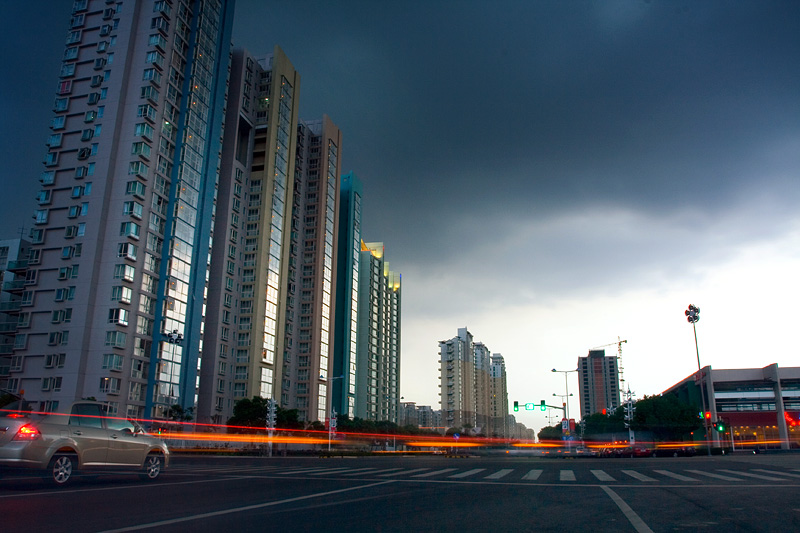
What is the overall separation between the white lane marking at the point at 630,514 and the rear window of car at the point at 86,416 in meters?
11.2

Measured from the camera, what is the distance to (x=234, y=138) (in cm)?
8731

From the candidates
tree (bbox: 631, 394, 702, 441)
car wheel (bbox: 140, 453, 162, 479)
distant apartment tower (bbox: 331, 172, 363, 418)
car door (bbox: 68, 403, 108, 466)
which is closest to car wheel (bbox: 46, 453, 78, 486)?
car door (bbox: 68, 403, 108, 466)

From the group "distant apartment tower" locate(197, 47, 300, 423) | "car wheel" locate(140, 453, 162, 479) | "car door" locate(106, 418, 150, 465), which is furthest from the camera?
"distant apartment tower" locate(197, 47, 300, 423)

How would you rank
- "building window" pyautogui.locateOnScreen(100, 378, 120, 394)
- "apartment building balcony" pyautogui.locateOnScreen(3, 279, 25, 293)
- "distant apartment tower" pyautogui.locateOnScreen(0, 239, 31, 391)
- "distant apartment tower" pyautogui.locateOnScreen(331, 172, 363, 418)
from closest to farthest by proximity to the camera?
1. "building window" pyautogui.locateOnScreen(100, 378, 120, 394)
2. "distant apartment tower" pyautogui.locateOnScreen(0, 239, 31, 391)
3. "apartment building balcony" pyautogui.locateOnScreen(3, 279, 25, 293)
4. "distant apartment tower" pyautogui.locateOnScreen(331, 172, 363, 418)

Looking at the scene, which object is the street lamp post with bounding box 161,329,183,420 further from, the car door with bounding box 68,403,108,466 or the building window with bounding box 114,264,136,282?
the car door with bounding box 68,403,108,466

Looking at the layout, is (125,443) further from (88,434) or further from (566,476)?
(566,476)

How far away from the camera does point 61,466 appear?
12.1m

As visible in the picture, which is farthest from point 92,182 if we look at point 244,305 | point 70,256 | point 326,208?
point 326,208

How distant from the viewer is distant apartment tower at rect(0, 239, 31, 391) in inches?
2618

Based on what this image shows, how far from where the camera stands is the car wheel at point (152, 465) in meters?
14.4

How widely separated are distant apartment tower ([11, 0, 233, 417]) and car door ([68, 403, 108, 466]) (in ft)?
183

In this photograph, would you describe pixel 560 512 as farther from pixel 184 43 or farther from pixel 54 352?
pixel 184 43

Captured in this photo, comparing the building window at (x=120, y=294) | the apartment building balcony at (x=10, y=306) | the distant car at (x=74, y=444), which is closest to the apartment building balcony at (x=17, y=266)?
the apartment building balcony at (x=10, y=306)

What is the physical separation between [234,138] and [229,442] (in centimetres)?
4462
